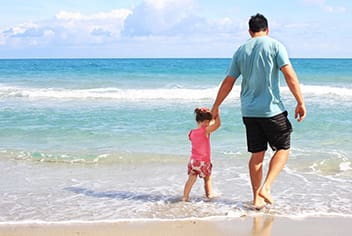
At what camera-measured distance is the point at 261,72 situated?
4.45 meters

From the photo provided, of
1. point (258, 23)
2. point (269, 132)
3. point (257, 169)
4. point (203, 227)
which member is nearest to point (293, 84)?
point (269, 132)

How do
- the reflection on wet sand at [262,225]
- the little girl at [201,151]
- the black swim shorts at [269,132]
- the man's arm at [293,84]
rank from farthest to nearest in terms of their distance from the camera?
the little girl at [201,151] → the black swim shorts at [269,132] → the man's arm at [293,84] → the reflection on wet sand at [262,225]

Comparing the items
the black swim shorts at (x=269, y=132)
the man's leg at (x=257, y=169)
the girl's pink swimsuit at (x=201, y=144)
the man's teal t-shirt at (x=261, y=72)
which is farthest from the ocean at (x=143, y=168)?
the man's teal t-shirt at (x=261, y=72)

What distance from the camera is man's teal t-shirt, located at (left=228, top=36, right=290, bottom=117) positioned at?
174 inches

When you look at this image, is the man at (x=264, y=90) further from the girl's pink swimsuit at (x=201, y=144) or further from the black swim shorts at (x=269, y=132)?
the girl's pink swimsuit at (x=201, y=144)

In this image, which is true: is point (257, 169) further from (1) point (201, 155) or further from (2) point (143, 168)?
(2) point (143, 168)

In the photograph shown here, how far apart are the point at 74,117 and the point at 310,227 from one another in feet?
29.1

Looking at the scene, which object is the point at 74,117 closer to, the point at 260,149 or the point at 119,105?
the point at 119,105

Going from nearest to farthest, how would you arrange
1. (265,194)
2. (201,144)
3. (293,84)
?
1. (293,84)
2. (265,194)
3. (201,144)

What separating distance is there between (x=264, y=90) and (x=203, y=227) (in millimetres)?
1340

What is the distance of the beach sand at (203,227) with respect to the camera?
4.11 m

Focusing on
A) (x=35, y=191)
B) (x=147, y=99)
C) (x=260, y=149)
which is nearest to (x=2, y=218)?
(x=35, y=191)

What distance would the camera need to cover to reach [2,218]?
4.61 m

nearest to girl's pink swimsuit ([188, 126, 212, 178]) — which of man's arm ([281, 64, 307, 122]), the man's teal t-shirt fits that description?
the man's teal t-shirt
